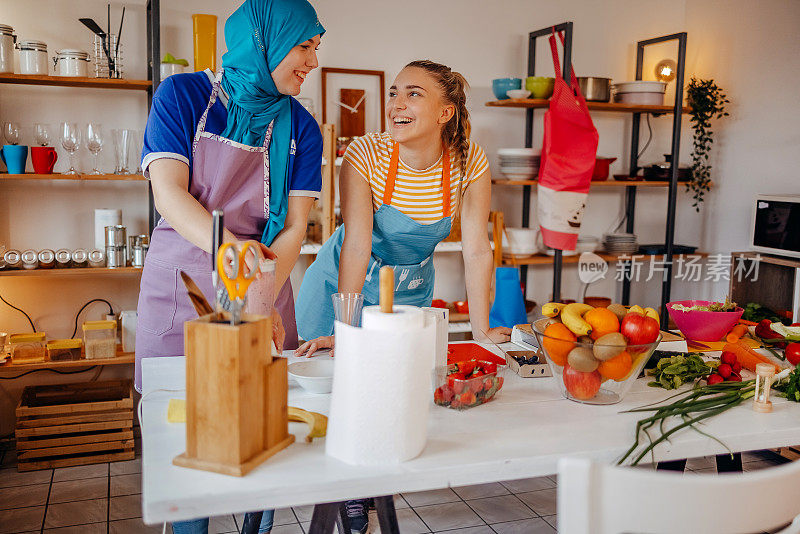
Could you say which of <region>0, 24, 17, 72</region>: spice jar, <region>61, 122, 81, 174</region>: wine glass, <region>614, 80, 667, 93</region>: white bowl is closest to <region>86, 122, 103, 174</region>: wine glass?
<region>61, 122, 81, 174</region>: wine glass

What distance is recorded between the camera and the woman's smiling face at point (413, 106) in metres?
2.10

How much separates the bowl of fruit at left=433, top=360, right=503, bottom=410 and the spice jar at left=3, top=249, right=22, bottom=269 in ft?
8.20

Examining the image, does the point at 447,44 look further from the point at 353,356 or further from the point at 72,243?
the point at 353,356

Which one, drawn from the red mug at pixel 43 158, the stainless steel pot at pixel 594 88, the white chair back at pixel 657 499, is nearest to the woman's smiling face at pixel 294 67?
the white chair back at pixel 657 499

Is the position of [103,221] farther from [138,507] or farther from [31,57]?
[138,507]

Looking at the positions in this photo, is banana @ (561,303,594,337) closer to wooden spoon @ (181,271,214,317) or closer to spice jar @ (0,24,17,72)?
wooden spoon @ (181,271,214,317)

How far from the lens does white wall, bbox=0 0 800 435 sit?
→ 3.47 m

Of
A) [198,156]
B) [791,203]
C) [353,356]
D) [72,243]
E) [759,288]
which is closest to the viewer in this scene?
[353,356]

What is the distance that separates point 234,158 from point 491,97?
2.67m

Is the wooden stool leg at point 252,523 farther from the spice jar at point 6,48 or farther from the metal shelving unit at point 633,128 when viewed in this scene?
the metal shelving unit at point 633,128

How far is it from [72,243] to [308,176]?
2015 mm

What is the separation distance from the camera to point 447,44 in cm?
417

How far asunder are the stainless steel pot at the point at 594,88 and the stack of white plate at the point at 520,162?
16.7 inches

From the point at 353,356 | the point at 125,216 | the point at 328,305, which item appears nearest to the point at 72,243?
the point at 125,216
